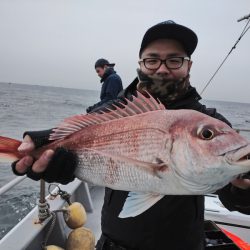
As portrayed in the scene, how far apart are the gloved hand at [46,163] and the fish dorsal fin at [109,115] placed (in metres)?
0.13

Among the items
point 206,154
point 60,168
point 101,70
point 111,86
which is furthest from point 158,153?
point 101,70

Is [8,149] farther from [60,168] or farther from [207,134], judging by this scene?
[207,134]

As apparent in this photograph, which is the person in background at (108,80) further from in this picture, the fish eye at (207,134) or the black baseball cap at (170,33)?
the fish eye at (207,134)

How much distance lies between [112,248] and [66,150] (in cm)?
73

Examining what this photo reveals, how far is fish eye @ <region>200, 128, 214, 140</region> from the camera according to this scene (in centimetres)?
158

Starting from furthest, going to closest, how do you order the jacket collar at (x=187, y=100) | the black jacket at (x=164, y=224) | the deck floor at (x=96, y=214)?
the deck floor at (x=96, y=214), the jacket collar at (x=187, y=100), the black jacket at (x=164, y=224)

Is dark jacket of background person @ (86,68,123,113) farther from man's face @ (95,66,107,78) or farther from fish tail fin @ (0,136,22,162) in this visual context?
fish tail fin @ (0,136,22,162)

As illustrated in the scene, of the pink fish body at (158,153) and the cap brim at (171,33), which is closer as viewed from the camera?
the pink fish body at (158,153)

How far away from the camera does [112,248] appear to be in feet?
7.13

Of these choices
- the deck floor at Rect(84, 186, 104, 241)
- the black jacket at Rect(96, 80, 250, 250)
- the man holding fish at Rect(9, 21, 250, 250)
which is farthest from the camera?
the deck floor at Rect(84, 186, 104, 241)

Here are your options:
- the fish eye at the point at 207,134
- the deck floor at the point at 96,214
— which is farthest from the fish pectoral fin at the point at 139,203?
the deck floor at the point at 96,214

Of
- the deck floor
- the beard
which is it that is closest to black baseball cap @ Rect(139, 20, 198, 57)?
the beard

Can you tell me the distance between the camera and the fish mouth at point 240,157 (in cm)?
145

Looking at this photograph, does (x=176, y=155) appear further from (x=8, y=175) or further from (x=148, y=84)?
(x=8, y=175)
